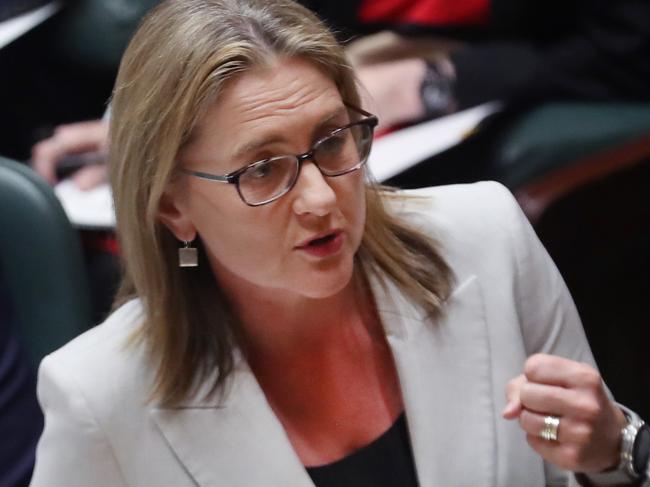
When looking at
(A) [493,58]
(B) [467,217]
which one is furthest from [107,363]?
(A) [493,58]

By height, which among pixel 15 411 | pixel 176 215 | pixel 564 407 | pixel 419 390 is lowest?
pixel 15 411

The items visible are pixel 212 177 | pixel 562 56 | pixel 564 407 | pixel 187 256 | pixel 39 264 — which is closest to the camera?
pixel 564 407

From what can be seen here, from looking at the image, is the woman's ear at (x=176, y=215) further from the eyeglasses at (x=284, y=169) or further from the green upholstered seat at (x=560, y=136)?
the green upholstered seat at (x=560, y=136)

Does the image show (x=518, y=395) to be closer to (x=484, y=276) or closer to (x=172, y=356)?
(x=484, y=276)

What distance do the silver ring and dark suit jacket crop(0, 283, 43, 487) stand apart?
75 centimetres

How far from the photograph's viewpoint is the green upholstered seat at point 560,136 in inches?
78.7

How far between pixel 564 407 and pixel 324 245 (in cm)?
29

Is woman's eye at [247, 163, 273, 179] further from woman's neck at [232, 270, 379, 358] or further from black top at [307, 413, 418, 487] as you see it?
black top at [307, 413, 418, 487]

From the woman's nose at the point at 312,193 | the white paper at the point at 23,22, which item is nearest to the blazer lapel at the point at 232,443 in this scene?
the woman's nose at the point at 312,193

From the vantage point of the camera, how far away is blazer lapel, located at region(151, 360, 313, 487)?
4.20 feet

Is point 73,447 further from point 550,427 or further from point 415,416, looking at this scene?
point 550,427

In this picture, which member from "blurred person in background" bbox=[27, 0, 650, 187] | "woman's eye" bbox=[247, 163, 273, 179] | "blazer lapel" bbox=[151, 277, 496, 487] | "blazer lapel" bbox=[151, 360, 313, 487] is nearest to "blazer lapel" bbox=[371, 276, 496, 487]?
"blazer lapel" bbox=[151, 277, 496, 487]

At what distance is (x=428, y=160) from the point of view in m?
2.00

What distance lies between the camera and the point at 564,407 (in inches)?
42.3
